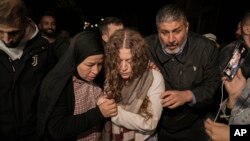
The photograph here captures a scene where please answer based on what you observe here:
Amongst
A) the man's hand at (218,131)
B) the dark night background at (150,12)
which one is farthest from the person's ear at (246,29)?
the dark night background at (150,12)

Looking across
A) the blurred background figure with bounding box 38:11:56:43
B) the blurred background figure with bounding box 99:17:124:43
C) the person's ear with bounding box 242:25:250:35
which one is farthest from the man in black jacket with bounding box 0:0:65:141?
the blurred background figure with bounding box 38:11:56:43

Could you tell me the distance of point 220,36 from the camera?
11.0 meters

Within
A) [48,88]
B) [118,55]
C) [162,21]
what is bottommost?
[48,88]

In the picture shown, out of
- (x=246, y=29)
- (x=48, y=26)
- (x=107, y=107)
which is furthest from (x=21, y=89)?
(x=48, y=26)

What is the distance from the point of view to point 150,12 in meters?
12.8

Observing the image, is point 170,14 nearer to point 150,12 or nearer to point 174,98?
point 174,98

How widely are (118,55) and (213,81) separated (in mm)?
912

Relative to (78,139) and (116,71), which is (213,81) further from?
(78,139)

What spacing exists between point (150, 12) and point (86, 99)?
1063 centimetres

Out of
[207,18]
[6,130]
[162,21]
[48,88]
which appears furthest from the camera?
[207,18]

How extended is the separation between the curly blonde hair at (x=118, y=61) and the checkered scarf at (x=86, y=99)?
99 mm

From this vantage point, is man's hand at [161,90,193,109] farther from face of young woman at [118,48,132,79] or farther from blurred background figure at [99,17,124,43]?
blurred background figure at [99,17,124,43]

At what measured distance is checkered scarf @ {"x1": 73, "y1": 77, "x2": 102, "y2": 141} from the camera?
2.47 meters

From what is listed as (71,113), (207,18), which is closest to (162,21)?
(71,113)
